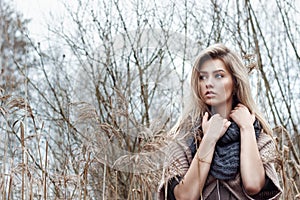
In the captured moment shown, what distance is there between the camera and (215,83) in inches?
63.4

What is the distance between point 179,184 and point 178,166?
0.16 ft

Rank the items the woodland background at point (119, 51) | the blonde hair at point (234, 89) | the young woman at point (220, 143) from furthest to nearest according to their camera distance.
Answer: the woodland background at point (119, 51), the blonde hair at point (234, 89), the young woman at point (220, 143)

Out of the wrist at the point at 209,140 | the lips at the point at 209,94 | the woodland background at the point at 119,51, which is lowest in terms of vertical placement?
the wrist at the point at 209,140

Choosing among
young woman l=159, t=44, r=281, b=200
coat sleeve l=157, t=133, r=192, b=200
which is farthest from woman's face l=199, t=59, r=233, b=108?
coat sleeve l=157, t=133, r=192, b=200

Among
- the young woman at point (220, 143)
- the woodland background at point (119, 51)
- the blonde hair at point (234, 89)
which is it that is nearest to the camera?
the young woman at point (220, 143)

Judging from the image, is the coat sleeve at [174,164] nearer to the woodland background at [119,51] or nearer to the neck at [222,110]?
the neck at [222,110]

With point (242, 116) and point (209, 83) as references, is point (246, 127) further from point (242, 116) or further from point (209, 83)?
point (209, 83)

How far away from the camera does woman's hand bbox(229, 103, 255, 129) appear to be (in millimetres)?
1625

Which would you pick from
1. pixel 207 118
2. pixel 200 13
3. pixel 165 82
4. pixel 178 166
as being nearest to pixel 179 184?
pixel 178 166

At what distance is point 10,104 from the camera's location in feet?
5.23

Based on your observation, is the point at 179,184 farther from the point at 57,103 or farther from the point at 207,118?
the point at 57,103

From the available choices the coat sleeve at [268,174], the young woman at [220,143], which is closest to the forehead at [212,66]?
the young woman at [220,143]

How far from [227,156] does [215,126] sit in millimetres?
90

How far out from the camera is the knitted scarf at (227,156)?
155cm
